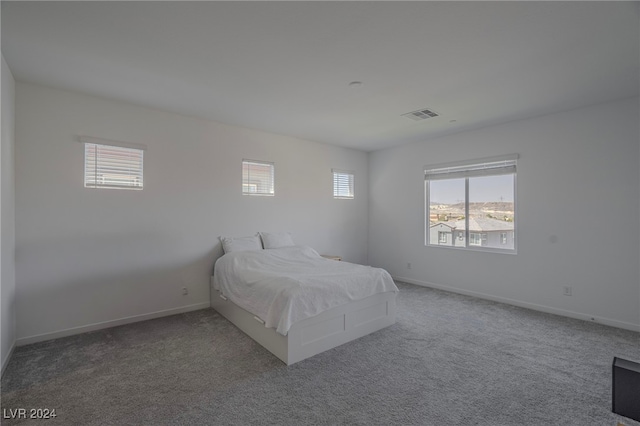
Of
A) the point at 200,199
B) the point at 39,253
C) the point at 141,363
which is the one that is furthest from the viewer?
the point at 200,199

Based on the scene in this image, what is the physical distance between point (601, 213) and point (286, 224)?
4294 millimetres

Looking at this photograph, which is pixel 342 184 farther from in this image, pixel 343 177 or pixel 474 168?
pixel 474 168

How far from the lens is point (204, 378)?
2352mm

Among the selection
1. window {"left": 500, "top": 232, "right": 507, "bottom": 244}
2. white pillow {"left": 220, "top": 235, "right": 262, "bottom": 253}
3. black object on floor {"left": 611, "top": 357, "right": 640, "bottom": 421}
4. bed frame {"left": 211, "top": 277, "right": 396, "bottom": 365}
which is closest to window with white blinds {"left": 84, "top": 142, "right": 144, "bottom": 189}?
white pillow {"left": 220, "top": 235, "right": 262, "bottom": 253}

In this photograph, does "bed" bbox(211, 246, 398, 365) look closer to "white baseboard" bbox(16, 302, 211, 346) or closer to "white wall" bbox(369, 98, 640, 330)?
"white baseboard" bbox(16, 302, 211, 346)

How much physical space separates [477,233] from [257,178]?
12.2 feet

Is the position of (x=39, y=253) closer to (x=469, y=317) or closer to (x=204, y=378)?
(x=204, y=378)

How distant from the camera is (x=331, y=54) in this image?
7.99ft

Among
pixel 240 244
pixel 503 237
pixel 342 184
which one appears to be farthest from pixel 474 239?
pixel 240 244

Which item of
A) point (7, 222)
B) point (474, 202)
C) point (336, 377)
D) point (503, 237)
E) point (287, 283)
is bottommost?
point (336, 377)

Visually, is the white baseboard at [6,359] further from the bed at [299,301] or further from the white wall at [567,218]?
the white wall at [567,218]

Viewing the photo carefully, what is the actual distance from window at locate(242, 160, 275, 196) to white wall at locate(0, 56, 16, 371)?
250 centimetres

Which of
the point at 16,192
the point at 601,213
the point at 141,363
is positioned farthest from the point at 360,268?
the point at 16,192

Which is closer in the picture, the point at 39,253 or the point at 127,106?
the point at 39,253
